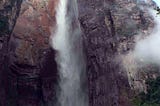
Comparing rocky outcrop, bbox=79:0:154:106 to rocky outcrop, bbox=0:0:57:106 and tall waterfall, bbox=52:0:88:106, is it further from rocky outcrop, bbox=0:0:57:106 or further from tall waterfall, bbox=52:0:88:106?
rocky outcrop, bbox=0:0:57:106

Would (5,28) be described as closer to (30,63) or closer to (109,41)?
(30,63)

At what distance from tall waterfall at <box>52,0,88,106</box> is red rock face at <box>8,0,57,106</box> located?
2.16ft

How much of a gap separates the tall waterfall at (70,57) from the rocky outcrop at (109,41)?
1.72 meters

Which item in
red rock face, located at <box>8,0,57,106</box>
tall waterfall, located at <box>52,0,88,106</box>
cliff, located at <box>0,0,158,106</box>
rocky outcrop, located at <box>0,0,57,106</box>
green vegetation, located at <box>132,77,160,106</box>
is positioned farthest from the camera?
tall waterfall, located at <box>52,0,88,106</box>

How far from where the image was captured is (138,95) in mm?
27016

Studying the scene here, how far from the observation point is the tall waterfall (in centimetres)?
3216

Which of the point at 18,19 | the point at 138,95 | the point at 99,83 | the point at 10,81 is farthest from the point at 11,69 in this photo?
the point at 138,95

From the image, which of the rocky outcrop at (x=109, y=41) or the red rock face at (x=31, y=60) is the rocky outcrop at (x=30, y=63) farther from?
the rocky outcrop at (x=109, y=41)

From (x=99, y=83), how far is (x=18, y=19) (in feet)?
26.9

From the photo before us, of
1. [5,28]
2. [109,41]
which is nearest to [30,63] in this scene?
[5,28]

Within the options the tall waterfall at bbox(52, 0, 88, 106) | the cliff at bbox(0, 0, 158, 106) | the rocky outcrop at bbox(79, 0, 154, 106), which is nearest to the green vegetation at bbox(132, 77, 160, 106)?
the rocky outcrop at bbox(79, 0, 154, 106)

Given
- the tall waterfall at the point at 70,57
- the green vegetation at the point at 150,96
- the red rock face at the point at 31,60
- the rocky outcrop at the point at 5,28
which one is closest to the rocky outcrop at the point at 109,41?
the green vegetation at the point at 150,96

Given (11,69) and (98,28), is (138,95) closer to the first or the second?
(98,28)

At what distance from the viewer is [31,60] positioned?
3198cm
